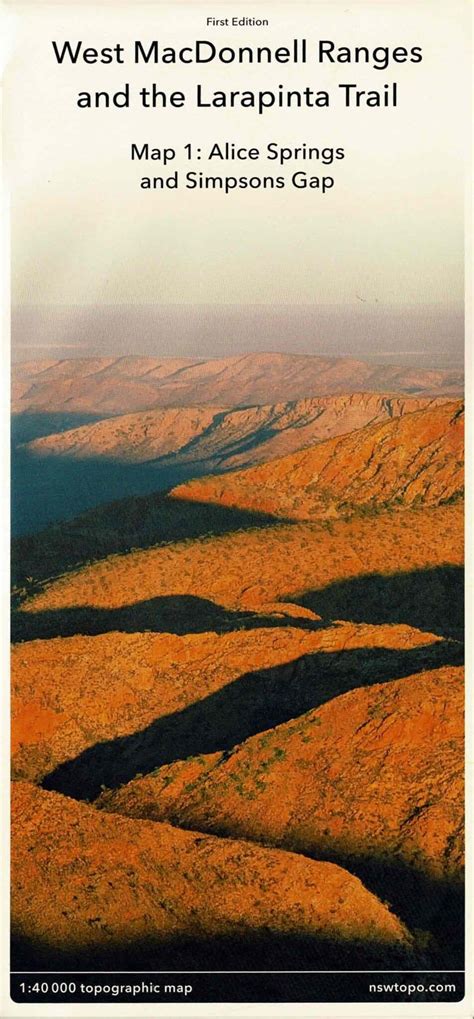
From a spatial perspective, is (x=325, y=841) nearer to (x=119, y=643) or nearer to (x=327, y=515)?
(x=119, y=643)

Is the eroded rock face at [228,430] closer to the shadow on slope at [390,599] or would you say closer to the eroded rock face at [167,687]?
the shadow on slope at [390,599]

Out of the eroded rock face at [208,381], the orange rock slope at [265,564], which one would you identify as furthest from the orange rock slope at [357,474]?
the orange rock slope at [265,564]

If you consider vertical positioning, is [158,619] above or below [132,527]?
below

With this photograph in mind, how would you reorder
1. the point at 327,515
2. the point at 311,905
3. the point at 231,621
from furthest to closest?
the point at 327,515
the point at 231,621
the point at 311,905

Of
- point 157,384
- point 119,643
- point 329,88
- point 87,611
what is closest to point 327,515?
point 157,384

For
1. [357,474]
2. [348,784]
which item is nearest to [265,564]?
[357,474]

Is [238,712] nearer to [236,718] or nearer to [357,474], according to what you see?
[236,718]
